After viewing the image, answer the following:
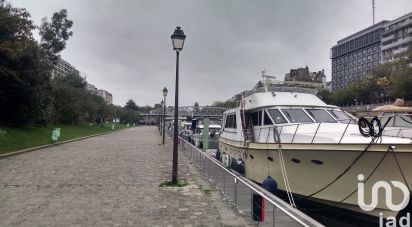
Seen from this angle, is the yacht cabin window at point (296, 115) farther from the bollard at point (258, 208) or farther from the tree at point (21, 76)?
the tree at point (21, 76)

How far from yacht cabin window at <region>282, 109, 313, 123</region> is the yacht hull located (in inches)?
57.5

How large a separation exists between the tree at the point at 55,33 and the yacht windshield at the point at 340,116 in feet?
145

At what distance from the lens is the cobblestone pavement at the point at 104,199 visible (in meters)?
7.91

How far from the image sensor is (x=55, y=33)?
5225cm

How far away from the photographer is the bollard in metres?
6.79

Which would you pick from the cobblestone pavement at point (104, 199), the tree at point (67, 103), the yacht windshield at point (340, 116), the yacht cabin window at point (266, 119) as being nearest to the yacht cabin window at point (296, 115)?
the yacht cabin window at point (266, 119)

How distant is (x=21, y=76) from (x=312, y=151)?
23.9 meters

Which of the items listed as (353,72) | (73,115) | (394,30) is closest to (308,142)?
(73,115)

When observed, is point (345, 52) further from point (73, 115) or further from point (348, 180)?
point (348, 180)

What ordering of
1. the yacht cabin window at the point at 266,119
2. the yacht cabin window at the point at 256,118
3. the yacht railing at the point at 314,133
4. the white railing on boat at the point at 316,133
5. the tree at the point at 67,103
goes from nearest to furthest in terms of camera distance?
the white railing on boat at the point at 316,133 < the yacht railing at the point at 314,133 < the yacht cabin window at the point at 266,119 < the yacht cabin window at the point at 256,118 < the tree at the point at 67,103

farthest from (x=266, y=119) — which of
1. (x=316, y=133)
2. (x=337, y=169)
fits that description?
(x=337, y=169)

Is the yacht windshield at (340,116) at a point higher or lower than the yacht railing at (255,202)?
higher

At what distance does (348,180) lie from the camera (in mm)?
9391

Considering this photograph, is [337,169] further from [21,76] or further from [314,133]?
[21,76]
